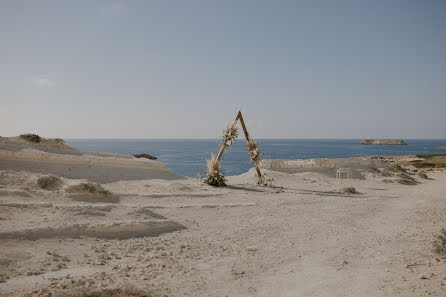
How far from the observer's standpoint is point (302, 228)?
7395mm

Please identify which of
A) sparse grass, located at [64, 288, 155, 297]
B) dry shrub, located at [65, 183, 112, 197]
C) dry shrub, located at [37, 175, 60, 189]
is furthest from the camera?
dry shrub, located at [37, 175, 60, 189]

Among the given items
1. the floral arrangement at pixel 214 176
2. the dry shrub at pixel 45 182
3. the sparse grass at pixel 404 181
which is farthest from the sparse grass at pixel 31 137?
the sparse grass at pixel 404 181

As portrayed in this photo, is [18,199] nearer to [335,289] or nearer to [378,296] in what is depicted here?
[335,289]

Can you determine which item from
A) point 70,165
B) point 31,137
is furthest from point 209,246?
point 31,137

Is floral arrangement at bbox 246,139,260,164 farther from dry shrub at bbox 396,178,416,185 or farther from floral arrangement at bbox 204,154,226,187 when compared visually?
dry shrub at bbox 396,178,416,185

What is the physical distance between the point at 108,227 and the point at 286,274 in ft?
12.5

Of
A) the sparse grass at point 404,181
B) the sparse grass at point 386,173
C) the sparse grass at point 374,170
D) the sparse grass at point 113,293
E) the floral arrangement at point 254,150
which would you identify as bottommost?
the sparse grass at point 404,181

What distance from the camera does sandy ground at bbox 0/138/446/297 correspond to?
4.05 m

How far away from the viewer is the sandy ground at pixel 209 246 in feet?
13.3

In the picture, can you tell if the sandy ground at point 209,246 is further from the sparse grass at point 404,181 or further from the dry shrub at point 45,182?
the sparse grass at point 404,181

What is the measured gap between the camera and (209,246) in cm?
594

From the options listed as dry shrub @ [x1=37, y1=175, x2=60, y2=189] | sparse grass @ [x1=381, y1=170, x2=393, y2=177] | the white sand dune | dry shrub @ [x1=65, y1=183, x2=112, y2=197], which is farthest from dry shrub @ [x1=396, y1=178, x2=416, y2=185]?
dry shrub @ [x1=37, y1=175, x2=60, y2=189]

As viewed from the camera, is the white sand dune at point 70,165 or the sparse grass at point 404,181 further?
the sparse grass at point 404,181

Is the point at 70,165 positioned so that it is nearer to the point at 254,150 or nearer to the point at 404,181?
the point at 254,150
